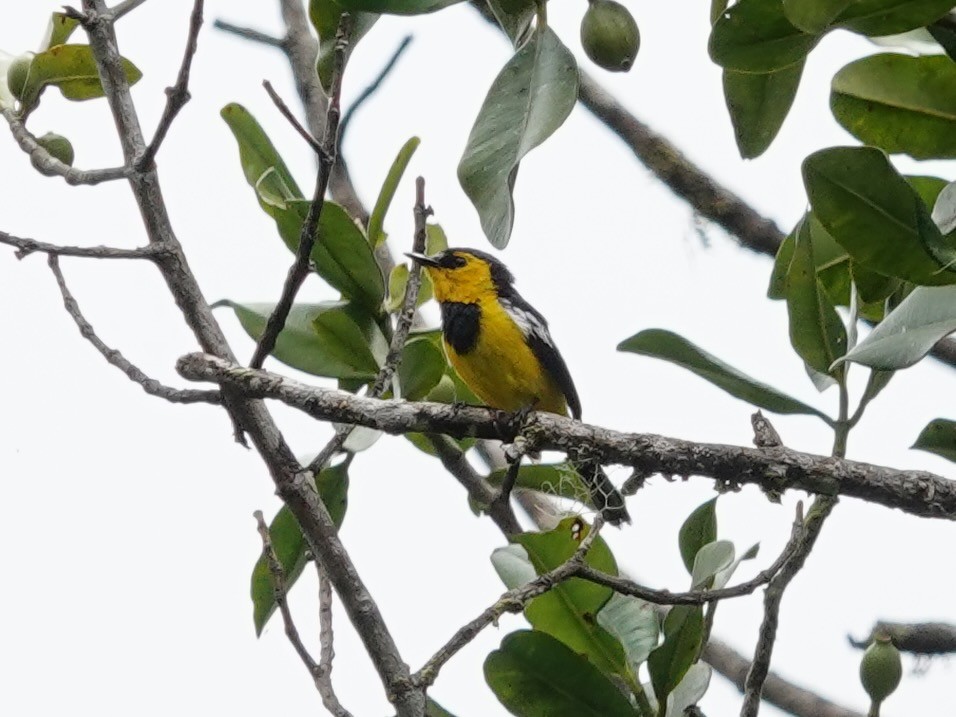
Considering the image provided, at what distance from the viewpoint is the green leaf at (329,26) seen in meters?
2.35

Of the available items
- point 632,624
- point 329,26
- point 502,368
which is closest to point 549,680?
point 632,624

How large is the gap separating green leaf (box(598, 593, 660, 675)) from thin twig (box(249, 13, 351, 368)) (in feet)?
2.95

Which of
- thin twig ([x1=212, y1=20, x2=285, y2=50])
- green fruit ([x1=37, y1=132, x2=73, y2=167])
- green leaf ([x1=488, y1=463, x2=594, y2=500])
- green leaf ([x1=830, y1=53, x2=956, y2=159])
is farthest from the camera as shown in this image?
thin twig ([x1=212, y1=20, x2=285, y2=50])

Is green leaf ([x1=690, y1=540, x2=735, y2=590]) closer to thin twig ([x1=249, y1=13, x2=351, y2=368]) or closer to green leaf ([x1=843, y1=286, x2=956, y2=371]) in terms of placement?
green leaf ([x1=843, y1=286, x2=956, y2=371])

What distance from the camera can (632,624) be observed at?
2670mm

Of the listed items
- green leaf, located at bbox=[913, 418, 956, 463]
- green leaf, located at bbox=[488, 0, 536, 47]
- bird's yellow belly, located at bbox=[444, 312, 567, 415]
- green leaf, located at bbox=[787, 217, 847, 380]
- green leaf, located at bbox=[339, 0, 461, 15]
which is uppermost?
bird's yellow belly, located at bbox=[444, 312, 567, 415]

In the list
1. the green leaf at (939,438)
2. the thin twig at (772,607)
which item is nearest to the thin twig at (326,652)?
the thin twig at (772,607)

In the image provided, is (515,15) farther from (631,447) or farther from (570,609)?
(570,609)

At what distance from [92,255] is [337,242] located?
2.21 feet

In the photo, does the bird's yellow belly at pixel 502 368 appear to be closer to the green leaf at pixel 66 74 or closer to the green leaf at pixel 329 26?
the green leaf at pixel 66 74

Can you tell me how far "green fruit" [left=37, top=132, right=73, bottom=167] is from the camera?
9.34 ft

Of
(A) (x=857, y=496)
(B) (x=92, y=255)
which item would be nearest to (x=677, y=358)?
(A) (x=857, y=496)

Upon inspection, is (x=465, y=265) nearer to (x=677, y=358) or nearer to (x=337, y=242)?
(x=337, y=242)

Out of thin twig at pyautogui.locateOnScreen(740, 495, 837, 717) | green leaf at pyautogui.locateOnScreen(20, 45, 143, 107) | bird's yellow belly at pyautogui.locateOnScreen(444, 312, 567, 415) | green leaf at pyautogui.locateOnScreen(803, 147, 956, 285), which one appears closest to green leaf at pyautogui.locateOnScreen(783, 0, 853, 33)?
green leaf at pyautogui.locateOnScreen(803, 147, 956, 285)
